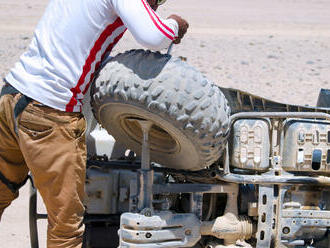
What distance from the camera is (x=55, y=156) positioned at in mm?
3434

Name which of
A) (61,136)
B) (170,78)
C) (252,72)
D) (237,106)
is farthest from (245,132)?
(252,72)

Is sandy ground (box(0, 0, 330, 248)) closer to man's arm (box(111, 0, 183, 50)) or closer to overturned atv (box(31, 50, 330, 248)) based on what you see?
overturned atv (box(31, 50, 330, 248))

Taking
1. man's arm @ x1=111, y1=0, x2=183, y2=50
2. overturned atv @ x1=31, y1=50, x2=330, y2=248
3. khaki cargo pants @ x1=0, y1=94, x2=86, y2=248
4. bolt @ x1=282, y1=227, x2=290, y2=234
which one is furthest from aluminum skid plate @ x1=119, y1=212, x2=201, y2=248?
man's arm @ x1=111, y1=0, x2=183, y2=50

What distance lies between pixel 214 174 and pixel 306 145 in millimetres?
582

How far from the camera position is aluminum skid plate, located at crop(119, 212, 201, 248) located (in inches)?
146

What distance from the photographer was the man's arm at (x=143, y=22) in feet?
10.6

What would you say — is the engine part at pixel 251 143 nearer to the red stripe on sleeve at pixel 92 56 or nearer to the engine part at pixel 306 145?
the engine part at pixel 306 145

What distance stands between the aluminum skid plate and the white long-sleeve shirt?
771 millimetres

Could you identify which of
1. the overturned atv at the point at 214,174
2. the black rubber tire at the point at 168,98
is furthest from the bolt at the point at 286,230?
the black rubber tire at the point at 168,98

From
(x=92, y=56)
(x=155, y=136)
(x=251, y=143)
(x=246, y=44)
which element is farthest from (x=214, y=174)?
(x=246, y=44)

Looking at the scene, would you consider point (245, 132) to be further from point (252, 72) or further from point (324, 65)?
point (324, 65)

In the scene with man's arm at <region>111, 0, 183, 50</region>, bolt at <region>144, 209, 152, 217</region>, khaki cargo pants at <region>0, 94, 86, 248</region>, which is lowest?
bolt at <region>144, 209, 152, 217</region>

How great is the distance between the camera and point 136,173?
4.00m

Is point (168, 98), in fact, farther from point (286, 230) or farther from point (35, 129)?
point (286, 230)
